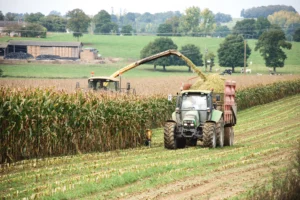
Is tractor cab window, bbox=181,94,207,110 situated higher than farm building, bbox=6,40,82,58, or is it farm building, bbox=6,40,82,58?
farm building, bbox=6,40,82,58

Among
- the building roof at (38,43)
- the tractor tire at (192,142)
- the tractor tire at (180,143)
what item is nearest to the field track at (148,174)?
the tractor tire at (180,143)

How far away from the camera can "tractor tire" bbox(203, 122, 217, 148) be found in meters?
21.6

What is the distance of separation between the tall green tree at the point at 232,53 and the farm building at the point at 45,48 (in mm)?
27946

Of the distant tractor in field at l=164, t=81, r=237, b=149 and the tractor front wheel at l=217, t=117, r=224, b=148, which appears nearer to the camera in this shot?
the distant tractor in field at l=164, t=81, r=237, b=149

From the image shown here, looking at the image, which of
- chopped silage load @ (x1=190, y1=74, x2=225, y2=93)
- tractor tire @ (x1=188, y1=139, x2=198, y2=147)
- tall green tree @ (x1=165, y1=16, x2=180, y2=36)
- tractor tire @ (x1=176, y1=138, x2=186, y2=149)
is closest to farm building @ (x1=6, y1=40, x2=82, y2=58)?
chopped silage load @ (x1=190, y1=74, x2=225, y2=93)

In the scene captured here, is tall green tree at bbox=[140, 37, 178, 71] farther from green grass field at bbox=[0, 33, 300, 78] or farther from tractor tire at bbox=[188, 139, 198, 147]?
tractor tire at bbox=[188, 139, 198, 147]

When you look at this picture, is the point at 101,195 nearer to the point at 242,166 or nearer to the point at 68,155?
the point at 242,166

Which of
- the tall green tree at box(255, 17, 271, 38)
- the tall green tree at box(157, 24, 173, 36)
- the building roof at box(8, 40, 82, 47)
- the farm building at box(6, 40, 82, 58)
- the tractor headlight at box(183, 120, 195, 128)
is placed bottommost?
the tractor headlight at box(183, 120, 195, 128)

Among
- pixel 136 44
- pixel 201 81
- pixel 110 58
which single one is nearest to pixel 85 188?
pixel 201 81

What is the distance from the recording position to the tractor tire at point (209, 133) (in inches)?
849

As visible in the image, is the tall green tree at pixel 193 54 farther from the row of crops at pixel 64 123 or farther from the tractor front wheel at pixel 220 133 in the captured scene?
the tractor front wheel at pixel 220 133

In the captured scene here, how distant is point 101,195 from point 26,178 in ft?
8.28

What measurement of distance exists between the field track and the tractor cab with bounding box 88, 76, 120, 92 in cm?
1015

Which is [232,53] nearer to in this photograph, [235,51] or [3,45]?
[235,51]
